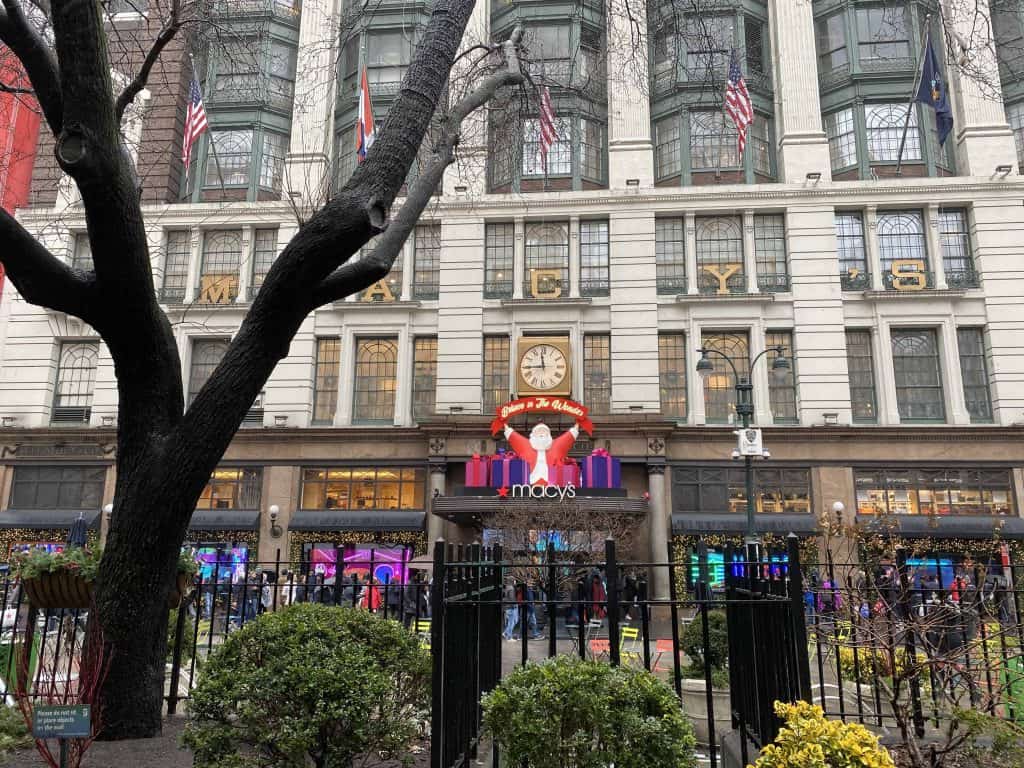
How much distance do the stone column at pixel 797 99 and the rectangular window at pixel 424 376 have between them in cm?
1596

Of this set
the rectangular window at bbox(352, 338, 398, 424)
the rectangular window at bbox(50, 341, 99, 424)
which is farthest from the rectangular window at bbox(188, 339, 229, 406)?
the rectangular window at bbox(352, 338, 398, 424)

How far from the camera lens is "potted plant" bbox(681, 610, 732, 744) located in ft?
32.8

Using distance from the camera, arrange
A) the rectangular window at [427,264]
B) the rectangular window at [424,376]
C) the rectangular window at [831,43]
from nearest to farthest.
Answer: the rectangular window at [424,376] < the rectangular window at [831,43] < the rectangular window at [427,264]

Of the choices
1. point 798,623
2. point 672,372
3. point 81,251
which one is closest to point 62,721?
point 798,623

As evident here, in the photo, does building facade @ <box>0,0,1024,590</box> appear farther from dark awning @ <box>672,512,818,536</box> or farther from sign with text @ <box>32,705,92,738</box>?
sign with text @ <box>32,705,92,738</box>

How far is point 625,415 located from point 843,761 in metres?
24.0

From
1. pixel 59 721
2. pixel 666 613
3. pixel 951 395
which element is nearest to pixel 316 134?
pixel 666 613

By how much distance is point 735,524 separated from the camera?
2723 cm

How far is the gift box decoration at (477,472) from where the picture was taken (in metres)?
26.6

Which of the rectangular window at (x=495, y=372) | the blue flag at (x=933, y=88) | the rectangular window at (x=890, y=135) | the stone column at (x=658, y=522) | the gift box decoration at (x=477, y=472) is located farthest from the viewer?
the rectangular window at (x=890, y=135)

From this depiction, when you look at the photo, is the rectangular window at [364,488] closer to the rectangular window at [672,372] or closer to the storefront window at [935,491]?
the rectangular window at [672,372]

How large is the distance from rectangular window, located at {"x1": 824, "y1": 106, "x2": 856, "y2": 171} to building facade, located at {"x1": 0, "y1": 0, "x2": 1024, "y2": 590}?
0.09 m

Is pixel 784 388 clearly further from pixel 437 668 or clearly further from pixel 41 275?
pixel 41 275

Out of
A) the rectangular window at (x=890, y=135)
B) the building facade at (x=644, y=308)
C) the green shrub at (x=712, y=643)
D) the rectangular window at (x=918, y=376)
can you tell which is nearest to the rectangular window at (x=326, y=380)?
the building facade at (x=644, y=308)
